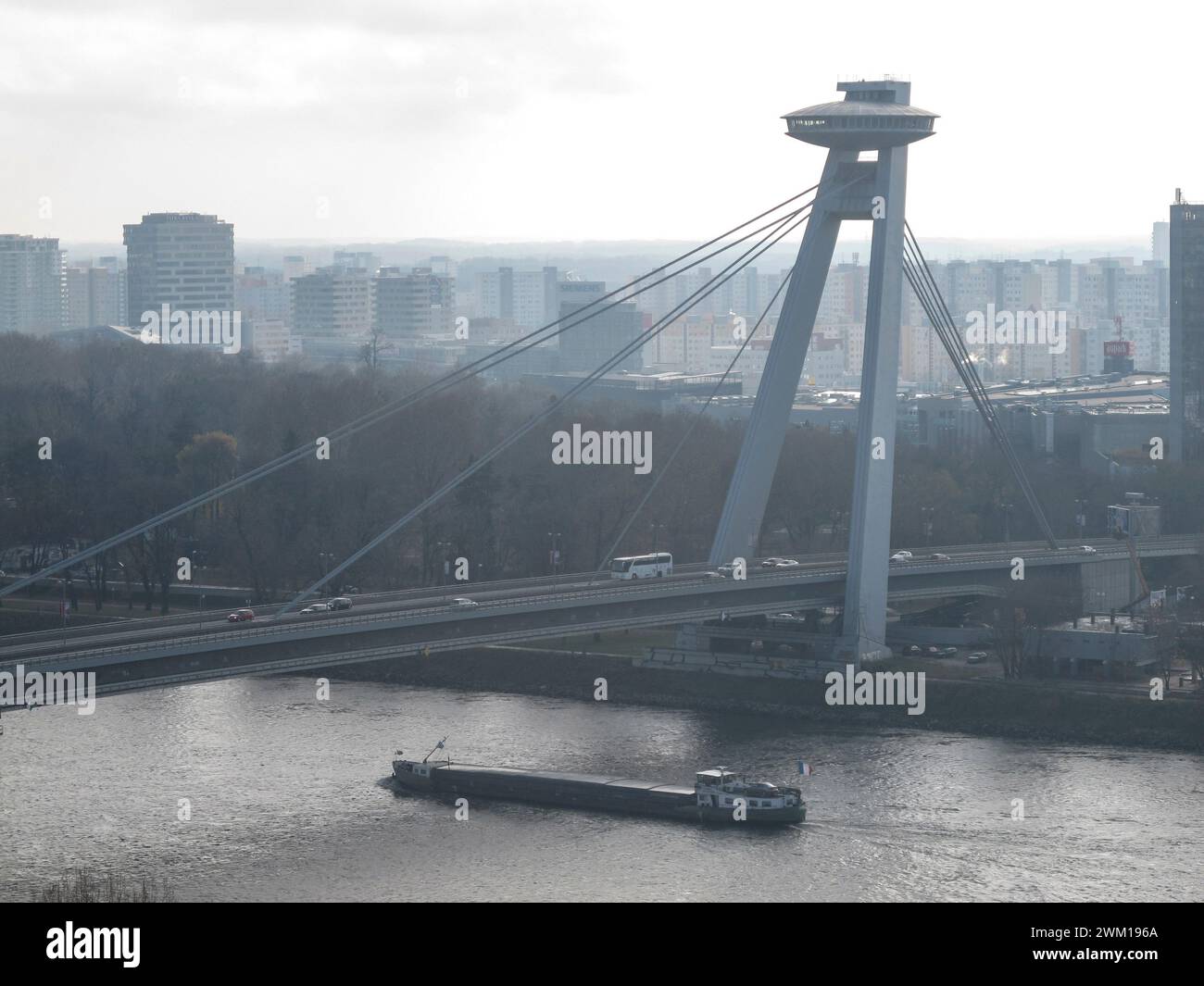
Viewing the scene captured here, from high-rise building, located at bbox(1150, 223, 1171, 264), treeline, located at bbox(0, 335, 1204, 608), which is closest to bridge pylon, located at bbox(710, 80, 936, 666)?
treeline, located at bbox(0, 335, 1204, 608)

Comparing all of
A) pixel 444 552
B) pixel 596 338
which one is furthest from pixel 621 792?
pixel 596 338

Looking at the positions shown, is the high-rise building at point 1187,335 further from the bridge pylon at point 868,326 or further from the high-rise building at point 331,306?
the high-rise building at point 331,306

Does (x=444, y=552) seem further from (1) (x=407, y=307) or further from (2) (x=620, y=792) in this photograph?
(1) (x=407, y=307)

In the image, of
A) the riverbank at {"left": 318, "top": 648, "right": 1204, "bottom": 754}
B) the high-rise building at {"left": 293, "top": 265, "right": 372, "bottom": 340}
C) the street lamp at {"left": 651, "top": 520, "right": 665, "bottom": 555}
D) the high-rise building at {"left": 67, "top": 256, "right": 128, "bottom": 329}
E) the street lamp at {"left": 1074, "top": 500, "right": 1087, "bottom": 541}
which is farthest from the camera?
the high-rise building at {"left": 67, "top": 256, "right": 128, "bottom": 329}

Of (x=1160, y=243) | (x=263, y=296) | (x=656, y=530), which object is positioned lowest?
(x=656, y=530)

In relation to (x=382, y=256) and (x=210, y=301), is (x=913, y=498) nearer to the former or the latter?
(x=210, y=301)

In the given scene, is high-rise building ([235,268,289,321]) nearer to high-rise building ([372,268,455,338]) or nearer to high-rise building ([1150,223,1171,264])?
high-rise building ([372,268,455,338])
